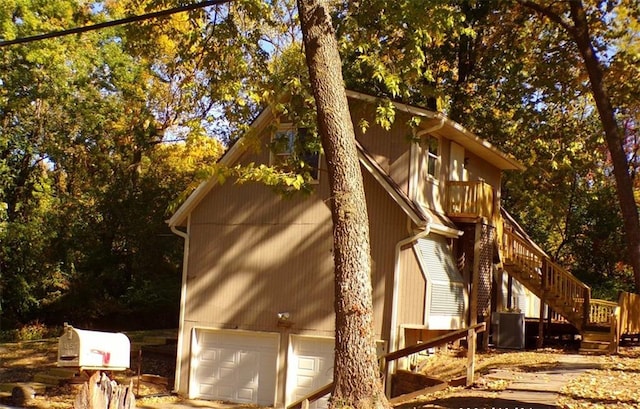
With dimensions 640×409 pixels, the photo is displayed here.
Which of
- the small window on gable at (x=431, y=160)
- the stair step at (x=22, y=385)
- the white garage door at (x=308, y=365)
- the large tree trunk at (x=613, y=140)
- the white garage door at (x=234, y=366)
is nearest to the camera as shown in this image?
the white garage door at (x=308, y=365)

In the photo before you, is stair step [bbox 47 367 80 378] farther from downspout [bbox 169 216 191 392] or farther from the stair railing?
the stair railing

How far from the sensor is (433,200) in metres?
18.7

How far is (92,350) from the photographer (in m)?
6.59

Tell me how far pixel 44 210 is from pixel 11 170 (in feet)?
6.92

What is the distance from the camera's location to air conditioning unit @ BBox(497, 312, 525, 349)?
758 inches

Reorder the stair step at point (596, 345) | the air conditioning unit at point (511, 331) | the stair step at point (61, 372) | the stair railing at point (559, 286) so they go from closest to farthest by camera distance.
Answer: the stair step at point (596, 345)
the stair railing at point (559, 286)
the air conditioning unit at point (511, 331)
the stair step at point (61, 372)

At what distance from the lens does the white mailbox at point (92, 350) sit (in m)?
6.54

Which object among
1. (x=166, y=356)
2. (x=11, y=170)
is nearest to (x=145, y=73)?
(x=11, y=170)

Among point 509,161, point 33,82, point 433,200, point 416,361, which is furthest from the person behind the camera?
point 33,82

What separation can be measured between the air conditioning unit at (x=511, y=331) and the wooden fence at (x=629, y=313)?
8.51ft

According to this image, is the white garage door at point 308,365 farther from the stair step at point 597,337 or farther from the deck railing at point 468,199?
the stair step at point 597,337

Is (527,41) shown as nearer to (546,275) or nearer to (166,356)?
(546,275)

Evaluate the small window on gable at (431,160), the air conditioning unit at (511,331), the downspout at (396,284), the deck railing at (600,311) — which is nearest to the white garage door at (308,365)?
the downspout at (396,284)

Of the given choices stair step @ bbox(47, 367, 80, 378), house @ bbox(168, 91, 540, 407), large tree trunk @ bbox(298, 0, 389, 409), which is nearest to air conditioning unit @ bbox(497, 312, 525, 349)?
house @ bbox(168, 91, 540, 407)
